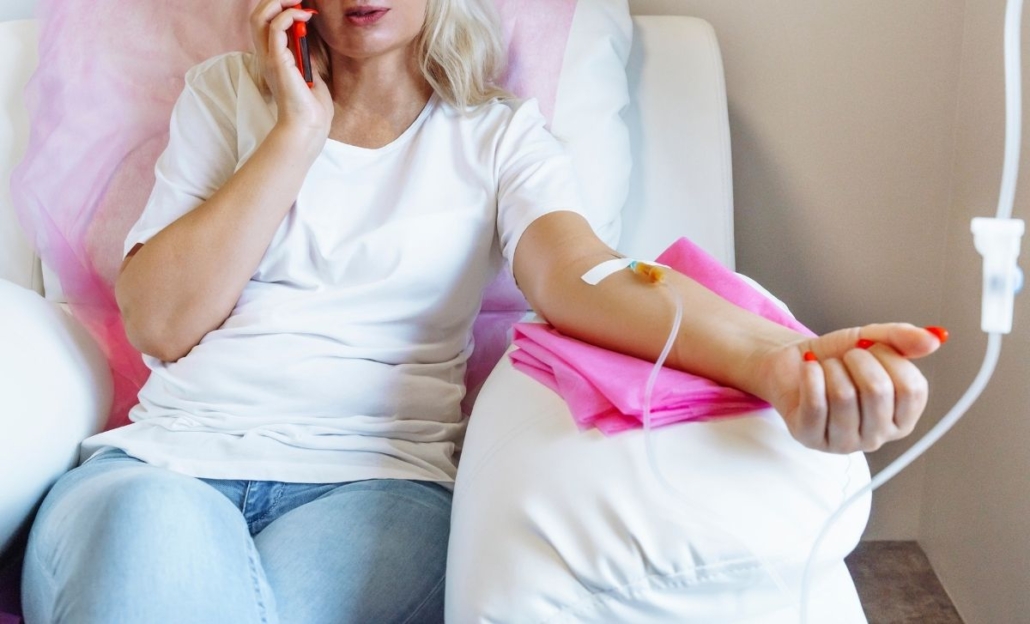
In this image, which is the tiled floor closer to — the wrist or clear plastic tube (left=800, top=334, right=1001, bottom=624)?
clear plastic tube (left=800, top=334, right=1001, bottom=624)

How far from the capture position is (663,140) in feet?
4.61

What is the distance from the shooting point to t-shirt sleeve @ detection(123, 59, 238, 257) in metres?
1.16

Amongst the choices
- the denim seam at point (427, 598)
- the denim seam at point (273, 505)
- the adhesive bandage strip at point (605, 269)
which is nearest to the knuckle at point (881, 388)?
the adhesive bandage strip at point (605, 269)

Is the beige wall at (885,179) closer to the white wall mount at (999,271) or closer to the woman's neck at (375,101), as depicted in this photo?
the woman's neck at (375,101)

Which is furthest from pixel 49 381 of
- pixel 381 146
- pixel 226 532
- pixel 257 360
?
pixel 381 146

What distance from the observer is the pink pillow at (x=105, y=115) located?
1.36 meters

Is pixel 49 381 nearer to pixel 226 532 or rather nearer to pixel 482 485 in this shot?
pixel 226 532

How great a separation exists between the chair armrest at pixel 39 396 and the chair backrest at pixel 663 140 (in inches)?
10.5

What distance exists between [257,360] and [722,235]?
Answer: 2.20ft

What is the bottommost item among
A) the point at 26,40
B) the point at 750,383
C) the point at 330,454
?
the point at 330,454

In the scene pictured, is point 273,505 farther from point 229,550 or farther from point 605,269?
point 605,269

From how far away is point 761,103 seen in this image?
151 centimetres

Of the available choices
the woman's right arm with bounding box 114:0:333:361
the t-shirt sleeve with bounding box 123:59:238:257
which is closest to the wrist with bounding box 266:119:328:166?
the woman's right arm with bounding box 114:0:333:361

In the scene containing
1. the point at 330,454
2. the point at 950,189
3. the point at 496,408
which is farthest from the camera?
the point at 950,189
